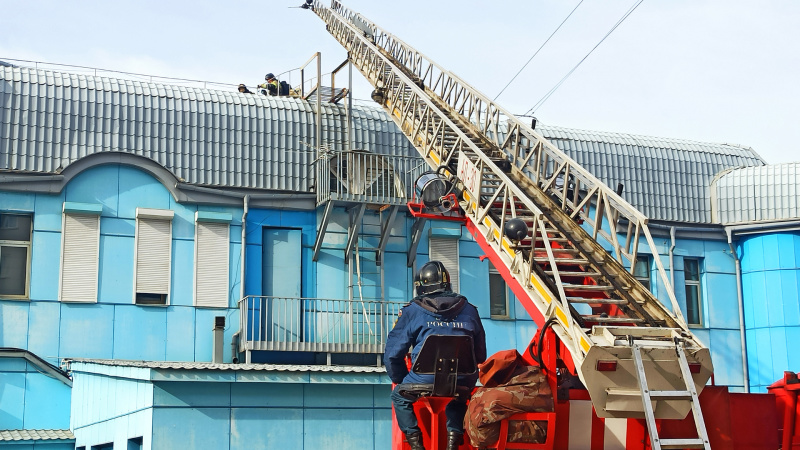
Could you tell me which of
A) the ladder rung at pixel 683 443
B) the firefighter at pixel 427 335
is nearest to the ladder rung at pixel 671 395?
the ladder rung at pixel 683 443

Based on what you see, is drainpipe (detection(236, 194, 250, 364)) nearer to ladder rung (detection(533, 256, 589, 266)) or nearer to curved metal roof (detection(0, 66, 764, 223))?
curved metal roof (detection(0, 66, 764, 223))

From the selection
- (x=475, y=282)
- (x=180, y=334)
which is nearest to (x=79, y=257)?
(x=180, y=334)

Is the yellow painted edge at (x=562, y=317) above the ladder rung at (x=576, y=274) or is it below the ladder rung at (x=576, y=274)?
below

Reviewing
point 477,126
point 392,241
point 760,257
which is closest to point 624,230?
point 760,257

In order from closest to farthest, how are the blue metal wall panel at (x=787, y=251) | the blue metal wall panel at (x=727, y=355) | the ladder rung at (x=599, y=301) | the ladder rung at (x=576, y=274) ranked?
the ladder rung at (x=599, y=301)
the ladder rung at (x=576, y=274)
the blue metal wall panel at (x=787, y=251)
the blue metal wall panel at (x=727, y=355)

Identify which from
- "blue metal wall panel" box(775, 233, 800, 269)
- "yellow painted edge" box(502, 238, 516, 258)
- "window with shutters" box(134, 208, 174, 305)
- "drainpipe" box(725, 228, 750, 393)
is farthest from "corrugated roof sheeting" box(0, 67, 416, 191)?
"blue metal wall panel" box(775, 233, 800, 269)

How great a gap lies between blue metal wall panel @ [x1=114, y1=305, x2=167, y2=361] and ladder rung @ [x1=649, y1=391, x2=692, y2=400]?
13.6m

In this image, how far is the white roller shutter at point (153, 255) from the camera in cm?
2188

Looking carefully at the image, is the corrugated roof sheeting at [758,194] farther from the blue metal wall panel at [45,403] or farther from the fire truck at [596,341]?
the blue metal wall panel at [45,403]

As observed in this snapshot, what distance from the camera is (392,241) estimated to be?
23844 millimetres

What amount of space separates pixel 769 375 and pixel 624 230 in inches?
205

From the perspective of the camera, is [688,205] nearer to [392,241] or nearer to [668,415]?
[392,241]

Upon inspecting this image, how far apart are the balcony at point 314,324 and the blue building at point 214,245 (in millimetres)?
48

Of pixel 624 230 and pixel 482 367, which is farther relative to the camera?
pixel 624 230
